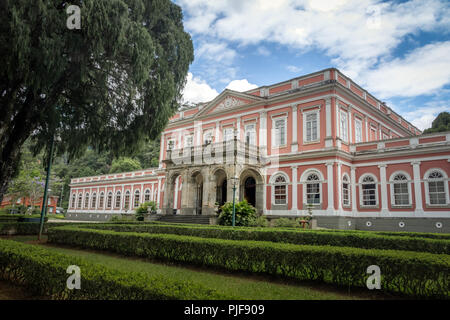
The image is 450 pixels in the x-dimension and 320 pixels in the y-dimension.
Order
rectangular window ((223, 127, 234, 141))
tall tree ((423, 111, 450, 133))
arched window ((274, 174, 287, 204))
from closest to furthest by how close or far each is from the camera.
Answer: arched window ((274, 174, 287, 204)), rectangular window ((223, 127, 234, 141)), tall tree ((423, 111, 450, 133))

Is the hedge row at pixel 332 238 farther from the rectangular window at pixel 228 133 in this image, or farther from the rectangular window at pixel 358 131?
the rectangular window at pixel 228 133

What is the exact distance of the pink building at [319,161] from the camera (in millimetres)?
17562

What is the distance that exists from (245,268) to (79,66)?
8.90 m

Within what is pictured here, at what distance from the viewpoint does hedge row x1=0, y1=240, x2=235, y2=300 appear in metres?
3.74

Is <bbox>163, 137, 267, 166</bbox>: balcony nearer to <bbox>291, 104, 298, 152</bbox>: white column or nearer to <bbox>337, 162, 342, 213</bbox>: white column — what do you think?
<bbox>291, 104, 298, 152</bbox>: white column

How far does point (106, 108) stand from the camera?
13461mm

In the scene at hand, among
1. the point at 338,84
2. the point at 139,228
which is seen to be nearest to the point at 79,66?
the point at 139,228

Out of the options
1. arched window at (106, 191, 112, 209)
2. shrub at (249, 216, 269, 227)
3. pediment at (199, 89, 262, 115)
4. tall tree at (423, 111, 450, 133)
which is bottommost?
Answer: shrub at (249, 216, 269, 227)

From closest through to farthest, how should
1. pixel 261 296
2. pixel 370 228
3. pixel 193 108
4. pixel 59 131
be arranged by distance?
pixel 261 296, pixel 59 131, pixel 370 228, pixel 193 108

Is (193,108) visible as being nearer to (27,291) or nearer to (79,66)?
(79,66)

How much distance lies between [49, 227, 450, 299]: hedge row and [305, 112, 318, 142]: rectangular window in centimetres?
1378

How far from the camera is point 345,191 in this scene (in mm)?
19359

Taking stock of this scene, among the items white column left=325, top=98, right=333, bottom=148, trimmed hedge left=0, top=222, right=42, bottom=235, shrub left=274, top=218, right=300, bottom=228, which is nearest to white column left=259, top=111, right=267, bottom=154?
white column left=325, top=98, right=333, bottom=148

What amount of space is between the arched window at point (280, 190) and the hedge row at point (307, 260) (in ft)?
42.0
